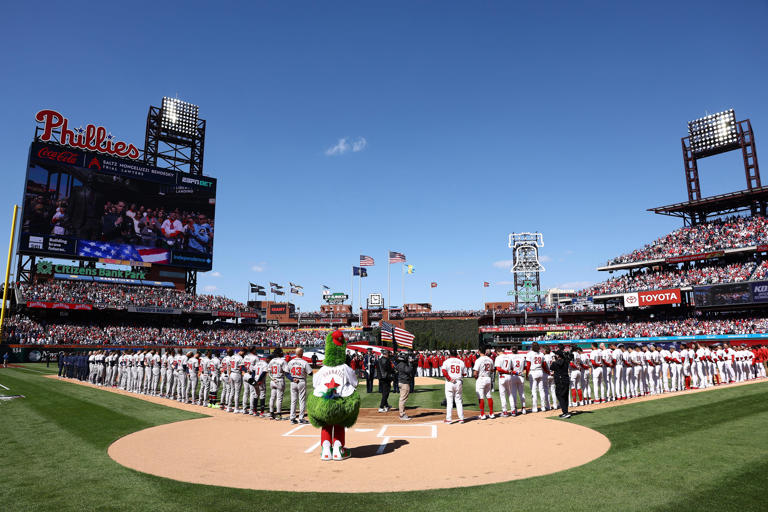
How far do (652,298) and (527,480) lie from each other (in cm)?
4879

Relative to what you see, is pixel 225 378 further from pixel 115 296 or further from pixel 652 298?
pixel 652 298

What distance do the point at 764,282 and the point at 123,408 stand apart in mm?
47943

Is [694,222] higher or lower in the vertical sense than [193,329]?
higher

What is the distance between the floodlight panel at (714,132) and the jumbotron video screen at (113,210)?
59.9 meters

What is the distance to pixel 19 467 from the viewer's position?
7836mm

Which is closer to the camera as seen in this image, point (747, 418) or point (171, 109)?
point (747, 418)

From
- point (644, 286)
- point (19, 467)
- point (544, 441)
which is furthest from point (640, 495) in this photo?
point (644, 286)

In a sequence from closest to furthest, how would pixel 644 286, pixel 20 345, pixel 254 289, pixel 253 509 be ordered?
pixel 253 509 < pixel 20 345 < pixel 644 286 < pixel 254 289

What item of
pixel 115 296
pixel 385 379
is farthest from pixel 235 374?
pixel 115 296

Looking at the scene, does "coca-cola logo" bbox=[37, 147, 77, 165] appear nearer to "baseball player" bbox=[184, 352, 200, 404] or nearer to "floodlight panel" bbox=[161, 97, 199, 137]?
"floodlight panel" bbox=[161, 97, 199, 137]

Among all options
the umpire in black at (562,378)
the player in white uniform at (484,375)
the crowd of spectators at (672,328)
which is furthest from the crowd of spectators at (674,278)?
the player in white uniform at (484,375)

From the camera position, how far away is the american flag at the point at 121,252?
4744 centimetres

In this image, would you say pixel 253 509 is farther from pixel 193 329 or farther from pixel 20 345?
pixel 193 329

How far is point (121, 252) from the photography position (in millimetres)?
49656
